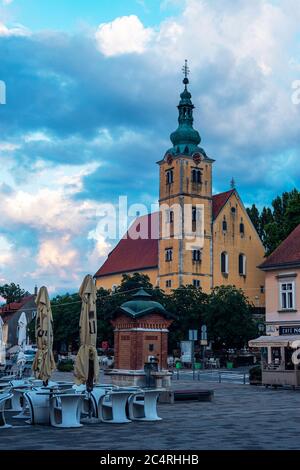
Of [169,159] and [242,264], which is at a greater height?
[169,159]

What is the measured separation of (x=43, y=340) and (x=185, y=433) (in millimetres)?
7701

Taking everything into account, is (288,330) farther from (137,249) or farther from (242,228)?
(137,249)

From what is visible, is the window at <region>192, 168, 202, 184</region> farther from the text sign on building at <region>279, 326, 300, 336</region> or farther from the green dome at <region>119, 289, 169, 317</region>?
the green dome at <region>119, 289, 169, 317</region>

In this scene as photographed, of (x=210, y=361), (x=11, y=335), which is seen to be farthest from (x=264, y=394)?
(x=11, y=335)

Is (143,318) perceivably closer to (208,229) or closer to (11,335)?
(208,229)

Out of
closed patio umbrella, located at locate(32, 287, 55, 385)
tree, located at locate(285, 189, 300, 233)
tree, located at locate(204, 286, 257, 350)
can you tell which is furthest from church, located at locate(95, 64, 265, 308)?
closed patio umbrella, located at locate(32, 287, 55, 385)

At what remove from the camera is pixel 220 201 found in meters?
85.9

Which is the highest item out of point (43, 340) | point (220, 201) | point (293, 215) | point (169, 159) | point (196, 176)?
point (169, 159)

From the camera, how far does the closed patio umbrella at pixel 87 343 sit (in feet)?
56.1

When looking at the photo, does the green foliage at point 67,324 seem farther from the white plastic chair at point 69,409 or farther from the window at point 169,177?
the white plastic chair at point 69,409

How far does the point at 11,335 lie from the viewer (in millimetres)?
106500

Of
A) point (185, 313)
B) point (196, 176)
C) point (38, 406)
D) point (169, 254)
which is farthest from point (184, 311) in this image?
point (38, 406)

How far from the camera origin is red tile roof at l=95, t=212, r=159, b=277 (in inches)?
3516

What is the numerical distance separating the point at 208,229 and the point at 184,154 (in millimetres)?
9474
